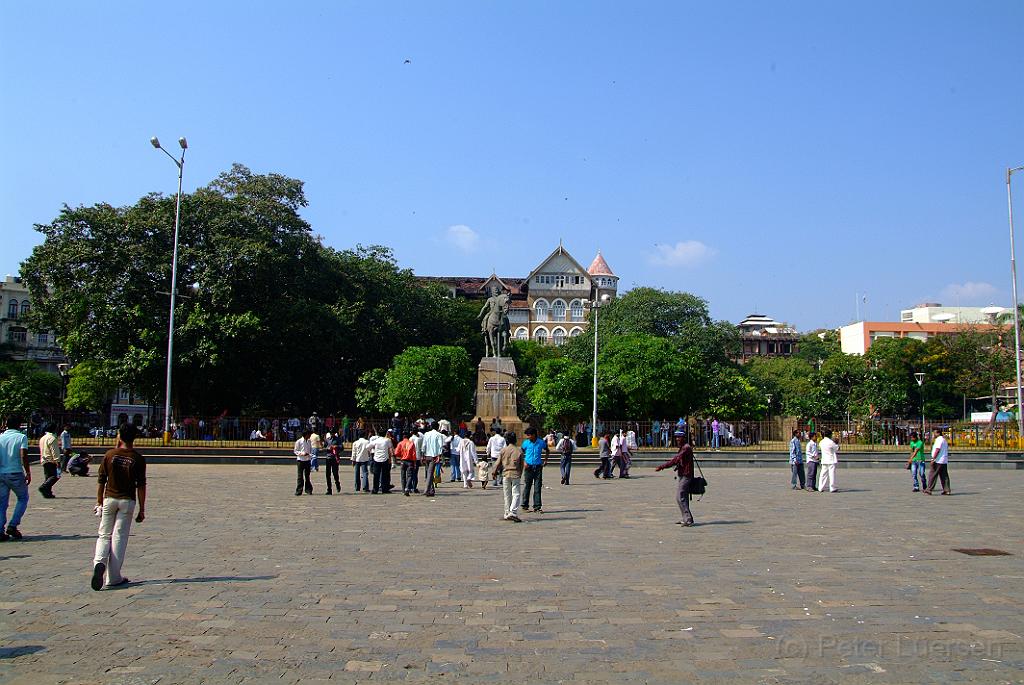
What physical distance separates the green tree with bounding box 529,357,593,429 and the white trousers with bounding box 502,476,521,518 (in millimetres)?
27859

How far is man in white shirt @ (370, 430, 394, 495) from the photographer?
736 inches

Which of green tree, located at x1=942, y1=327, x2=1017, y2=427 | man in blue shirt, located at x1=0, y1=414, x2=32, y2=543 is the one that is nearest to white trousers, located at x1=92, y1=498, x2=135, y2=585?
man in blue shirt, located at x1=0, y1=414, x2=32, y2=543

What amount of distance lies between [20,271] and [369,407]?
17.4 meters

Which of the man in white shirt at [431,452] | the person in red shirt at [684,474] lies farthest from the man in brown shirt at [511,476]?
the man in white shirt at [431,452]

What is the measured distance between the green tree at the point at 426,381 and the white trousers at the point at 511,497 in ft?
95.7

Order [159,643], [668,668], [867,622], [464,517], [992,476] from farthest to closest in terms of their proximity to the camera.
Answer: [992,476] → [464,517] → [867,622] → [159,643] → [668,668]

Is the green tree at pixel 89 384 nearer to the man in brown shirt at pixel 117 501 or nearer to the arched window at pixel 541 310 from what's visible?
the man in brown shirt at pixel 117 501

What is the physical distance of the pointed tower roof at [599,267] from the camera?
108188 millimetres

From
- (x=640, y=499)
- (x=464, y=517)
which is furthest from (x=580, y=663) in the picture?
(x=640, y=499)

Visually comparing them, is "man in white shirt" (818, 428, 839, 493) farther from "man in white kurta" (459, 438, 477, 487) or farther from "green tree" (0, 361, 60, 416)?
"green tree" (0, 361, 60, 416)

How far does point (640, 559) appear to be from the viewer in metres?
10.2

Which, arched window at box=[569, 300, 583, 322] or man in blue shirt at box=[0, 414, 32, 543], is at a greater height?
arched window at box=[569, 300, 583, 322]

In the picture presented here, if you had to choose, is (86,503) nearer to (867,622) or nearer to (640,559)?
(640,559)

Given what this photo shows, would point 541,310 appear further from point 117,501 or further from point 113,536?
point 113,536
